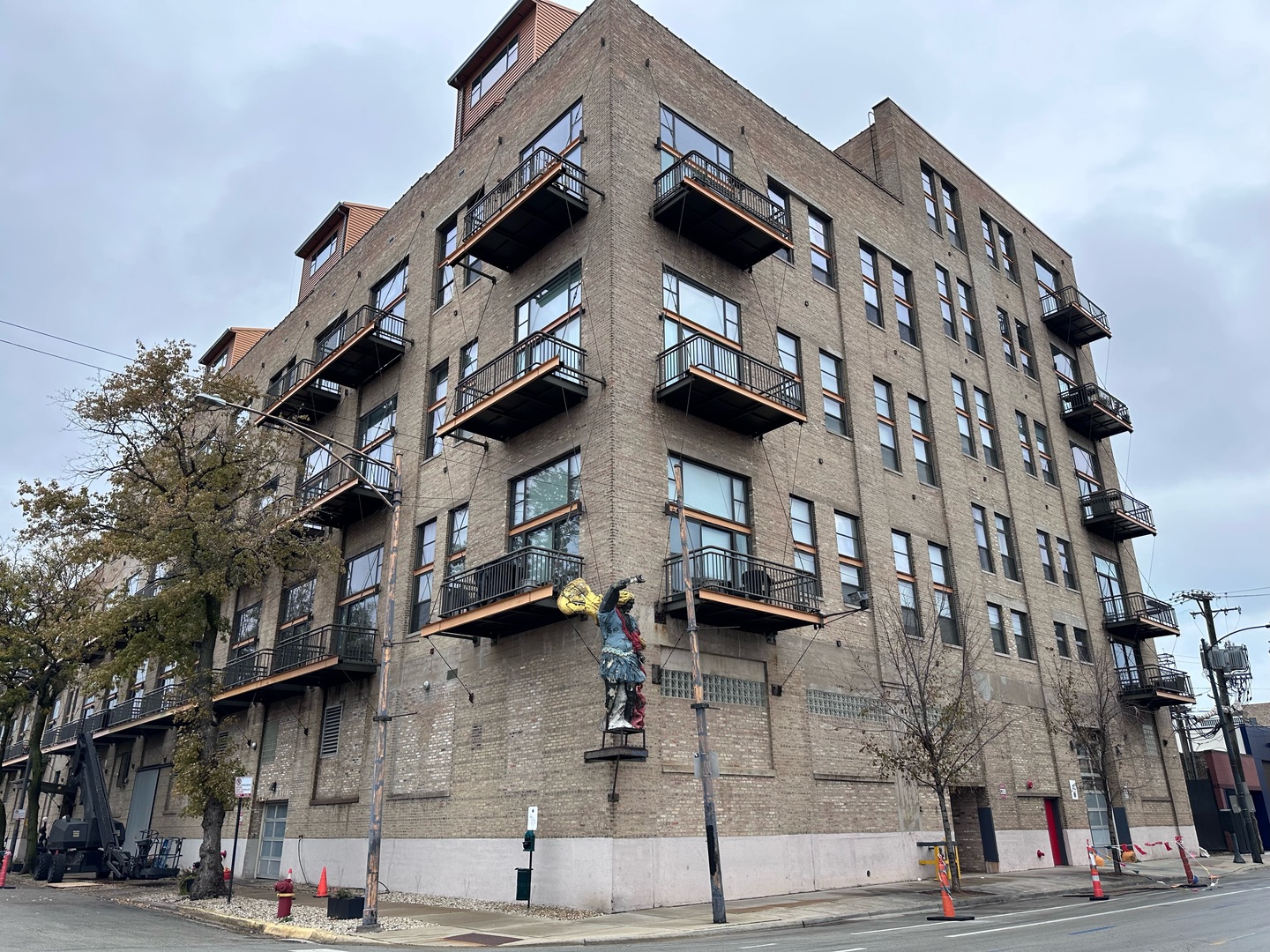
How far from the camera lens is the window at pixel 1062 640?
33562mm

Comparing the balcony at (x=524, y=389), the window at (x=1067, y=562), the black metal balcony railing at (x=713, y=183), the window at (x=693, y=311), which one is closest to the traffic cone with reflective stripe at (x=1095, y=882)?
the window at (x=693, y=311)

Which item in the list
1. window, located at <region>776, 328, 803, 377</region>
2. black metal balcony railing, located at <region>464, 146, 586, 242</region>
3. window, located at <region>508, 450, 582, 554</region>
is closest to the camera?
window, located at <region>508, 450, 582, 554</region>

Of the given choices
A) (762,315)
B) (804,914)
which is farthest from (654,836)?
(762,315)

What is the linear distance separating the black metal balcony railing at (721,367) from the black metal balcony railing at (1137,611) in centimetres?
2017

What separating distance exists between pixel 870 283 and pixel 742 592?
15.8 m

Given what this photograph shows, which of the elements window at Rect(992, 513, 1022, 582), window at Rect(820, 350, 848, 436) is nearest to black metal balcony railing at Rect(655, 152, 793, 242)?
window at Rect(820, 350, 848, 436)

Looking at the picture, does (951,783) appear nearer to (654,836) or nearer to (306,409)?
(654,836)

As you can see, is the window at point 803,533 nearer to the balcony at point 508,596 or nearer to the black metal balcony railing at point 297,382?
the balcony at point 508,596

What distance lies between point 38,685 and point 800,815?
33.6 metres

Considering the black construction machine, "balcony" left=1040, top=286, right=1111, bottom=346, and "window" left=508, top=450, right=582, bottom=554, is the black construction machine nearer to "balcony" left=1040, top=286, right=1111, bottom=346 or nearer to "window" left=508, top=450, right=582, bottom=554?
"window" left=508, top=450, right=582, bottom=554

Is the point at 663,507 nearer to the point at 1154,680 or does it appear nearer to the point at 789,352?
the point at 789,352

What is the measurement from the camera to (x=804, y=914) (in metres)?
16.9

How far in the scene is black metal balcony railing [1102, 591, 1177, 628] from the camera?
36.1m

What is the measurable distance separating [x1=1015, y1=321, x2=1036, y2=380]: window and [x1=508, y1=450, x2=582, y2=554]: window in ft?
81.6
